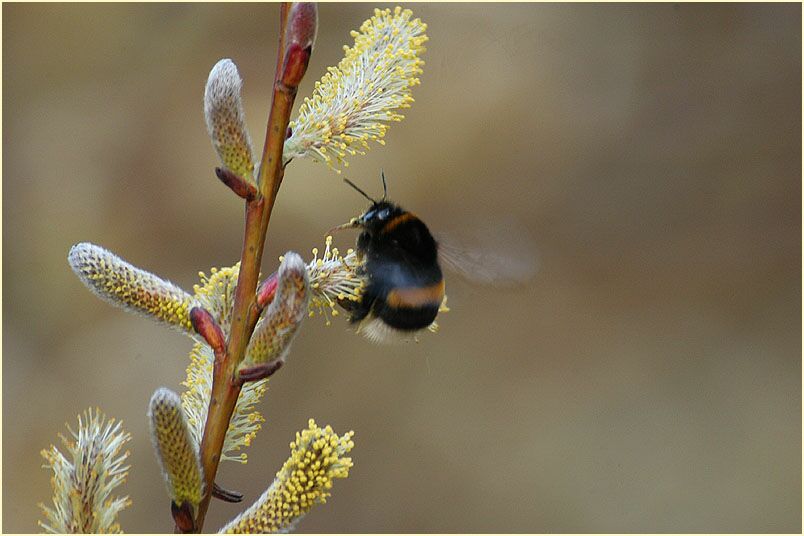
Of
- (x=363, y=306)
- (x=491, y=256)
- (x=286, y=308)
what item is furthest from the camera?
(x=491, y=256)

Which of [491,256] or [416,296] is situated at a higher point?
[491,256]

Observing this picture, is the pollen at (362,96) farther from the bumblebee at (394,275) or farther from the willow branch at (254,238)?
the bumblebee at (394,275)

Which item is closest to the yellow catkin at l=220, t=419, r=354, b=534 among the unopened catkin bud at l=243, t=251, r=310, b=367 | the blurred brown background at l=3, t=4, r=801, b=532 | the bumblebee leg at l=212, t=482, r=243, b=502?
the bumblebee leg at l=212, t=482, r=243, b=502

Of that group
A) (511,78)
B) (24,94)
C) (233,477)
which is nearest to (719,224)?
(511,78)

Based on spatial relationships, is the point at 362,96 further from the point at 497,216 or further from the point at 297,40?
the point at 497,216

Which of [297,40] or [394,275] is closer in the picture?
[297,40]

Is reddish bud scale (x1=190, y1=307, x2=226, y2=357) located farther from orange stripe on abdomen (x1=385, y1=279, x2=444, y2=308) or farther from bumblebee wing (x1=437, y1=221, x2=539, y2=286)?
bumblebee wing (x1=437, y1=221, x2=539, y2=286)

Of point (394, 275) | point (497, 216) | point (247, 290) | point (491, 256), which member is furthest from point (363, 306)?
point (497, 216)
